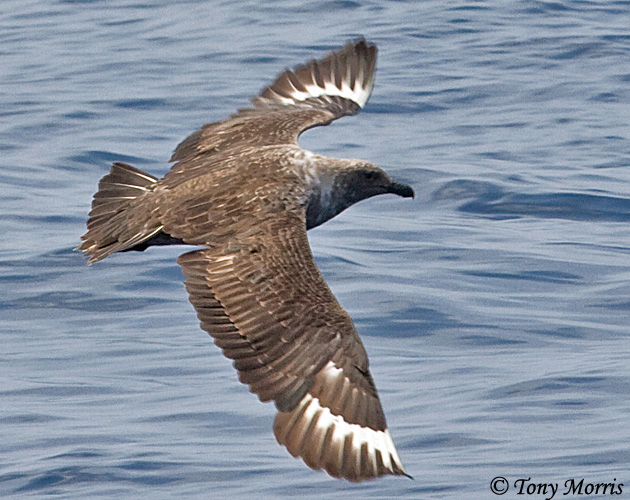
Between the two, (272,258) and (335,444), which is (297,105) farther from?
(335,444)

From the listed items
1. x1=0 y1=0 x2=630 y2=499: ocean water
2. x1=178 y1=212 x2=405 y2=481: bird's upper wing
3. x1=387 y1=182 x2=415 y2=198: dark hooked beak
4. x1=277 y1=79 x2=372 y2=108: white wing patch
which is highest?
x1=277 y1=79 x2=372 y2=108: white wing patch

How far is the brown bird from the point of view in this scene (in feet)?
20.1

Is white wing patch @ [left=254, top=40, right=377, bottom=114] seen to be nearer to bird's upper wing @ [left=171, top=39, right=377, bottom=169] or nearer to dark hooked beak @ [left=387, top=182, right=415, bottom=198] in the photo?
bird's upper wing @ [left=171, top=39, right=377, bottom=169]

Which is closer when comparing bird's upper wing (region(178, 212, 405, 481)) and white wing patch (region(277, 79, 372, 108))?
bird's upper wing (region(178, 212, 405, 481))

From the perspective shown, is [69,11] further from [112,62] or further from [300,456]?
[300,456]

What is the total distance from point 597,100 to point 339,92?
4752mm

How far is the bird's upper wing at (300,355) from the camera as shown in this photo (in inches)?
238

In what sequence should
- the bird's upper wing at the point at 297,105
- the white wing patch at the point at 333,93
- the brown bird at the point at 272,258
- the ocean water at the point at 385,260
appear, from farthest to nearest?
1. the white wing patch at the point at 333,93
2. the bird's upper wing at the point at 297,105
3. the ocean water at the point at 385,260
4. the brown bird at the point at 272,258

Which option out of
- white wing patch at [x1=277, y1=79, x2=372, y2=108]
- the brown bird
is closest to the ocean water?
white wing patch at [x1=277, y1=79, x2=372, y2=108]

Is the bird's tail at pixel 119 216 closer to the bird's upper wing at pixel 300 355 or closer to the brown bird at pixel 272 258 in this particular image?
the brown bird at pixel 272 258

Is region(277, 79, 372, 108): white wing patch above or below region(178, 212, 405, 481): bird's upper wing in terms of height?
above

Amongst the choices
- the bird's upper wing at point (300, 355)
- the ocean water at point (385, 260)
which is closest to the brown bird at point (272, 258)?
the bird's upper wing at point (300, 355)

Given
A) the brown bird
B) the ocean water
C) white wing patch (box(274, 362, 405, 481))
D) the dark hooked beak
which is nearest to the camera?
white wing patch (box(274, 362, 405, 481))

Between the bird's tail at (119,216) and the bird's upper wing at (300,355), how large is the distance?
674 mm
